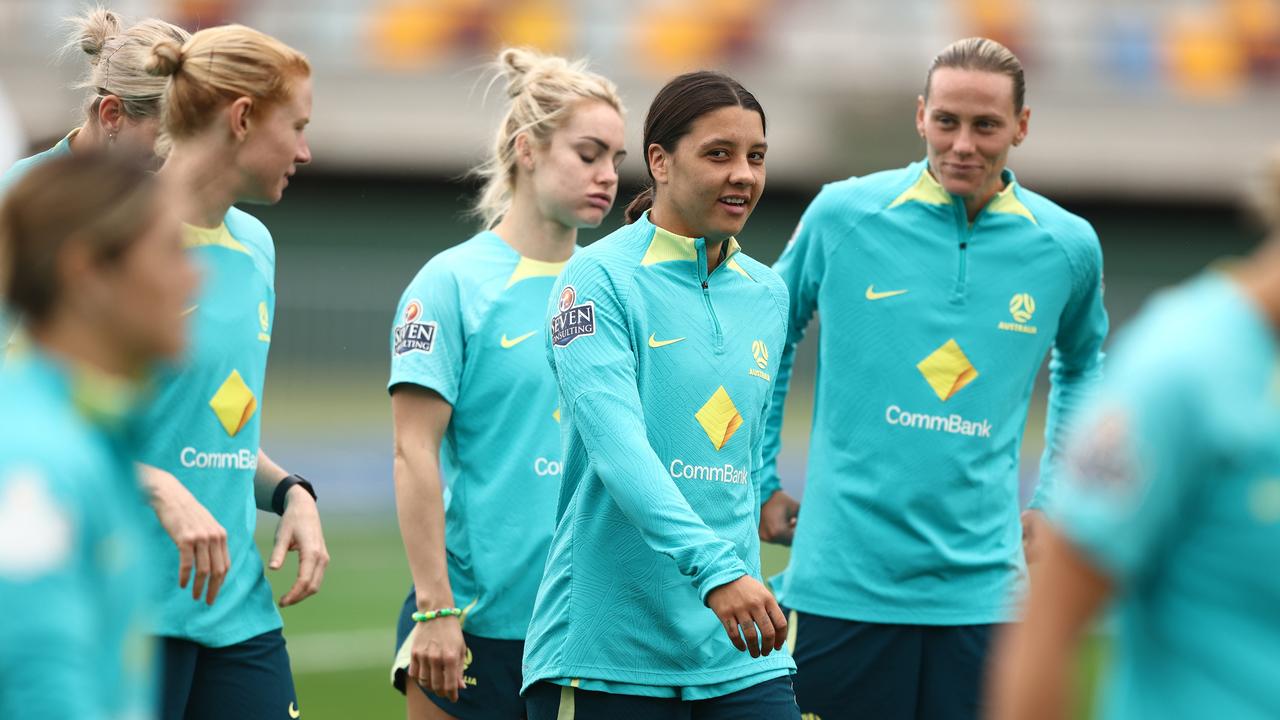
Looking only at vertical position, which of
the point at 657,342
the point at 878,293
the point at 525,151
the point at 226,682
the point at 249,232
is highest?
→ the point at 525,151

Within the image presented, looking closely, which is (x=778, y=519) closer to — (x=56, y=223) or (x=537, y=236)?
(x=537, y=236)

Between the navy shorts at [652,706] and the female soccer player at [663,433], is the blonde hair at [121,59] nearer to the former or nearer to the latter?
the female soccer player at [663,433]

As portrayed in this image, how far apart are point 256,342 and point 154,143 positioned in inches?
22.0

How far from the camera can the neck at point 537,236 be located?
16.2ft

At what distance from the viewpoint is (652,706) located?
3.62m

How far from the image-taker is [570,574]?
373 centimetres

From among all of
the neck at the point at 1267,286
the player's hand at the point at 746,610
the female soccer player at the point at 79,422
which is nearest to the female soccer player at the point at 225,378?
the player's hand at the point at 746,610

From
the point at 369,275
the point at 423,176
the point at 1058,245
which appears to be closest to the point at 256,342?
the point at 1058,245

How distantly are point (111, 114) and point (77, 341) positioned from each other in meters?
2.15

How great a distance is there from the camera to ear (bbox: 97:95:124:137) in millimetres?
4047

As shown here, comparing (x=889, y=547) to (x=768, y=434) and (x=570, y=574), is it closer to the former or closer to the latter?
(x=768, y=434)

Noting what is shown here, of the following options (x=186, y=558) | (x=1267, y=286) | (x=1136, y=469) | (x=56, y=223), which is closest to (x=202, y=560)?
(x=186, y=558)

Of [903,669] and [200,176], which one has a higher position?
[200,176]

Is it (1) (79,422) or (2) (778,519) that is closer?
(1) (79,422)
